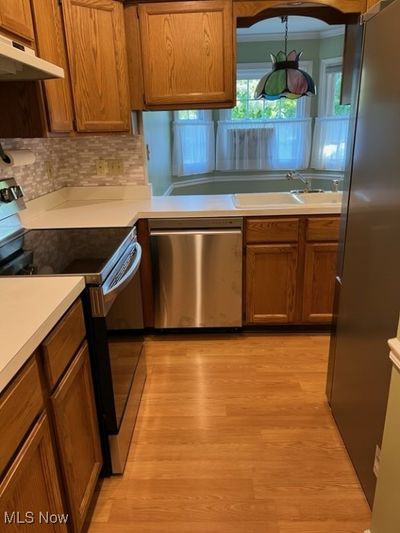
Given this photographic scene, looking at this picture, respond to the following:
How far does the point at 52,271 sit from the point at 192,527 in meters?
1.07

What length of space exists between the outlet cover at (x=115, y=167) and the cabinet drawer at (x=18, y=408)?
6.81ft

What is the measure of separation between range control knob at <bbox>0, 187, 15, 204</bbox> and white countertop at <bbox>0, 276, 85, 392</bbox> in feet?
2.35

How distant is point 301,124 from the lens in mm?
5305

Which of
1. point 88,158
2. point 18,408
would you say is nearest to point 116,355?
point 18,408

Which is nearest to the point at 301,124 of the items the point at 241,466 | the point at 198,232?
the point at 198,232

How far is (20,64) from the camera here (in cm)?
153

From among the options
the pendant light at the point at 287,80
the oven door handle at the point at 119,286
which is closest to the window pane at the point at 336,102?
the pendant light at the point at 287,80

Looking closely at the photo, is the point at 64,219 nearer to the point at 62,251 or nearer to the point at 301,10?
the point at 62,251

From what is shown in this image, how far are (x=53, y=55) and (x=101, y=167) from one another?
2.88 ft

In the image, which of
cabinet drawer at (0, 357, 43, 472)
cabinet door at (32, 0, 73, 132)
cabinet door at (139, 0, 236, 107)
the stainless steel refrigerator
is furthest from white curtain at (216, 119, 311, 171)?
cabinet drawer at (0, 357, 43, 472)

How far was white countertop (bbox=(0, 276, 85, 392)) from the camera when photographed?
920 millimetres

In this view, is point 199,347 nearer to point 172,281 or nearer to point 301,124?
point 172,281

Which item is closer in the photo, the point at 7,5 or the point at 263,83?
the point at 7,5

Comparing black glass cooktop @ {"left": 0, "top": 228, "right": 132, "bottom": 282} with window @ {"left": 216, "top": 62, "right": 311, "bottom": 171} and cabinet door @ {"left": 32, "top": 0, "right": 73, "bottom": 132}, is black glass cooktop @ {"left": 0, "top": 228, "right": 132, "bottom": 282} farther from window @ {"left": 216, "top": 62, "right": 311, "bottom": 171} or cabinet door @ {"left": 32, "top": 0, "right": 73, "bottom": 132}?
window @ {"left": 216, "top": 62, "right": 311, "bottom": 171}
